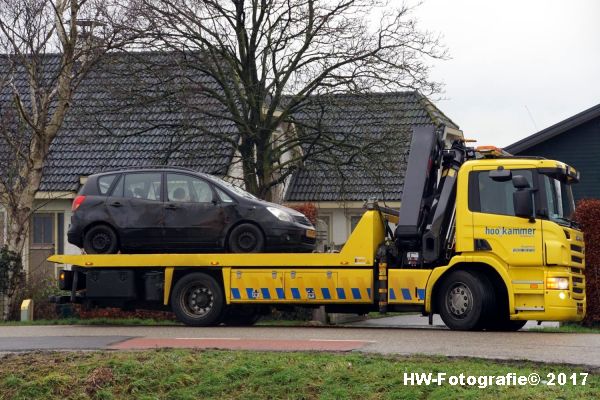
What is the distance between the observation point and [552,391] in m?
11.4

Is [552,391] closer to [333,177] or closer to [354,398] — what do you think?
[354,398]

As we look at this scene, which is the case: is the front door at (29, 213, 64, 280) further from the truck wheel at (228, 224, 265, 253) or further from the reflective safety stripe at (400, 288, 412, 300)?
the reflective safety stripe at (400, 288, 412, 300)

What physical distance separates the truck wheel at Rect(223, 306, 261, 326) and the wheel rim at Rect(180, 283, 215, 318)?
28.7 inches

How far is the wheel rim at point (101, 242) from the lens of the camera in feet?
66.4

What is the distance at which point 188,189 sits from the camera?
19.9 m

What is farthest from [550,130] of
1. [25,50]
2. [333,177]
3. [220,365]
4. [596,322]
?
[220,365]

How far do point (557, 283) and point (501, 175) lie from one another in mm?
1851

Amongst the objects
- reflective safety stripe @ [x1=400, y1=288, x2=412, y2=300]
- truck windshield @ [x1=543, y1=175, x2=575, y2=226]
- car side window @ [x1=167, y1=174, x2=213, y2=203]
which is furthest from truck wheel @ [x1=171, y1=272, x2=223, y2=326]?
truck windshield @ [x1=543, y1=175, x2=575, y2=226]

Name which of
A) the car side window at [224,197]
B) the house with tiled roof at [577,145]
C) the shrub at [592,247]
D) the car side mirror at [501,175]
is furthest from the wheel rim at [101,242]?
the house with tiled roof at [577,145]

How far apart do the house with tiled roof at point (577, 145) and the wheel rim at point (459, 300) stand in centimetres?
1598

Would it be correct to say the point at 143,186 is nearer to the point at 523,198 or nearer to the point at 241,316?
the point at 241,316

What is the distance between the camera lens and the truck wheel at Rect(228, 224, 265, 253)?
1955cm

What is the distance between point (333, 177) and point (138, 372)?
55.8 feet

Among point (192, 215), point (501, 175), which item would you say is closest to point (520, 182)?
A: point (501, 175)
